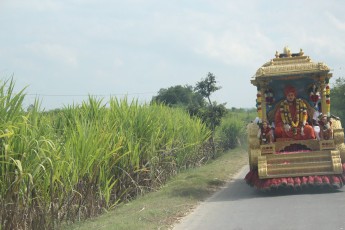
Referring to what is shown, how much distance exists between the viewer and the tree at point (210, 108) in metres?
18.8

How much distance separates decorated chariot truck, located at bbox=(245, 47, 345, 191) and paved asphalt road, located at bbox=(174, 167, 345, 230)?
35 centimetres

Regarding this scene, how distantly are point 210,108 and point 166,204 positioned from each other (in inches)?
464

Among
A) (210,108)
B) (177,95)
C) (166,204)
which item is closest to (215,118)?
(210,108)

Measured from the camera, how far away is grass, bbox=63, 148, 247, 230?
637 centimetres

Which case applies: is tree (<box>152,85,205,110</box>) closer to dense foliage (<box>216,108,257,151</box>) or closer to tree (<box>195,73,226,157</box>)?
dense foliage (<box>216,108,257,151</box>)

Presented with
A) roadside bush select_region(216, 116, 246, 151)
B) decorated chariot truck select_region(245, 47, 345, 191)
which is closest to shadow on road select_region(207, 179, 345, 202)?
decorated chariot truck select_region(245, 47, 345, 191)

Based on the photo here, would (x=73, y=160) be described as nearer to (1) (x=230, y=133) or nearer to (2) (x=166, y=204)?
(2) (x=166, y=204)

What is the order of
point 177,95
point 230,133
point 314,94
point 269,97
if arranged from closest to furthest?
point 314,94, point 269,97, point 230,133, point 177,95

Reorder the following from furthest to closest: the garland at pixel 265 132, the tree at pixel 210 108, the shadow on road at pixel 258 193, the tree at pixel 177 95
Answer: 1. the tree at pixel 177 95
2. the tree at pixel 210 108
3. the garland at pixel 265 132
4. the shadow on road at pixel 258 193

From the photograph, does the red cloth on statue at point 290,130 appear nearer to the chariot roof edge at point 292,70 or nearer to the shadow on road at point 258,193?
the chariot roof edge at point 292,70

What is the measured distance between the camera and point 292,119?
1016 centimetres

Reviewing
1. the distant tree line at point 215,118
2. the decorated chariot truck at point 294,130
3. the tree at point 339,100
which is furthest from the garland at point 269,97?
the tree at point 339,100

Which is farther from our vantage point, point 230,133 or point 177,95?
point 177,95

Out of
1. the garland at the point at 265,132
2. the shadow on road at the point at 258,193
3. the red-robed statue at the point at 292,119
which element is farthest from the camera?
the red-robed statue at the point at 292,119
